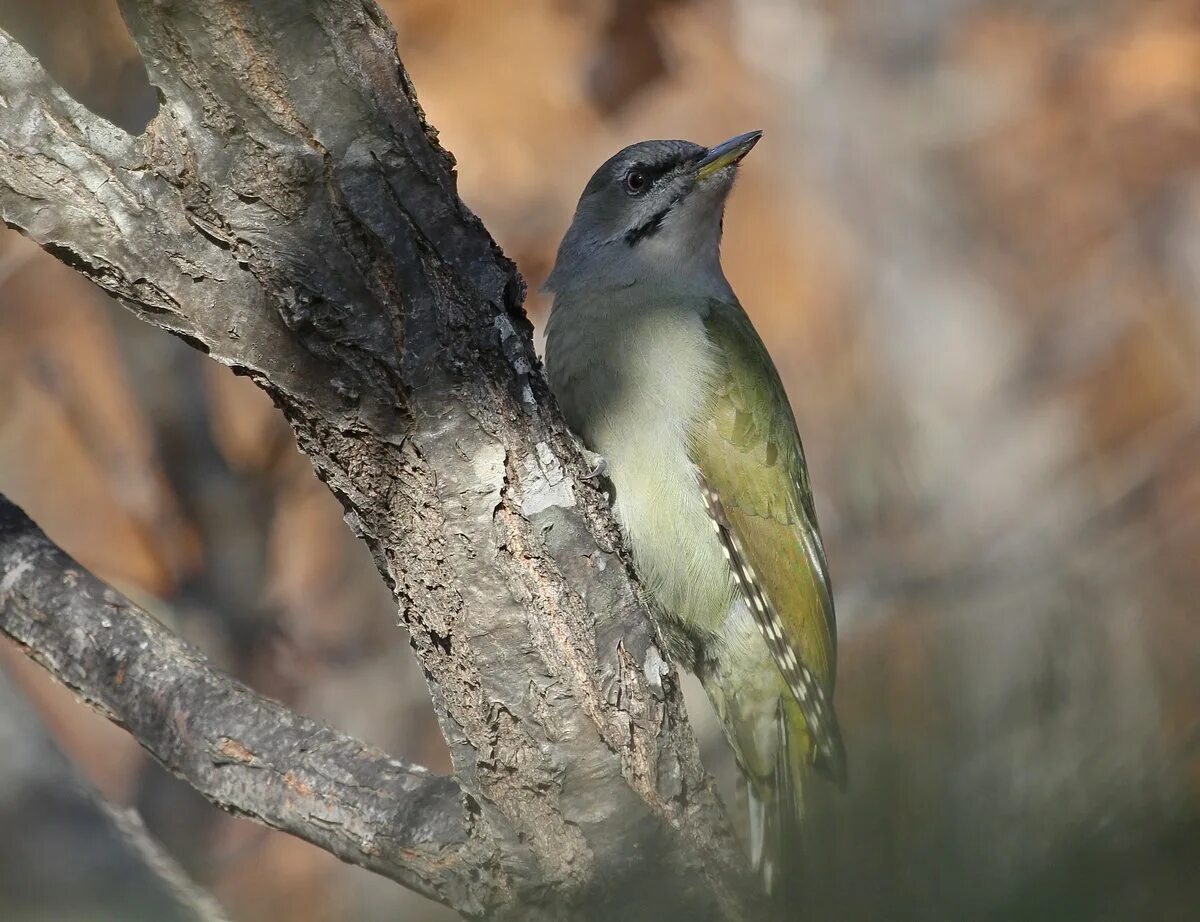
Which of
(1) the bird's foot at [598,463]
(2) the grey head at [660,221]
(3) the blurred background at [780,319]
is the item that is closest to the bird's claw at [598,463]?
(1) the bird's foot at [598,463]

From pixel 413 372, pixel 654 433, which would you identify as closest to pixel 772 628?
pixel 654 433

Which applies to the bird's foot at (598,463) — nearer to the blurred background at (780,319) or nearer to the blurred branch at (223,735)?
the blurred branch at (223,735)

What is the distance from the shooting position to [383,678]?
5305 mm

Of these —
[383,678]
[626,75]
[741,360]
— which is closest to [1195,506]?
[741,360]

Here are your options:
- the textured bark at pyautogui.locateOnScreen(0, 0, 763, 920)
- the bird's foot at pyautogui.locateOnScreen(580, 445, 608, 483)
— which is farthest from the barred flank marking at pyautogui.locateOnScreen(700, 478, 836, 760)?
the textured bark at pyautogui.locateOnScreen(0, 0, 763, 920)

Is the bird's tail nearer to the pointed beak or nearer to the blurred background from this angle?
the blurred background

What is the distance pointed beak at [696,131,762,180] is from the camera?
411 centimetres

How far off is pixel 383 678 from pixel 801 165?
285 cm

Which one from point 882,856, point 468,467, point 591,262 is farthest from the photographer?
point 591,262

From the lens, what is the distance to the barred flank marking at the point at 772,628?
352 cm

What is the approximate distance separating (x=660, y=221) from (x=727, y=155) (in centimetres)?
29

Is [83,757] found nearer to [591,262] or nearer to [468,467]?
[591,262]

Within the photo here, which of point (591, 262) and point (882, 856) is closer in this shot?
point (882, 856)

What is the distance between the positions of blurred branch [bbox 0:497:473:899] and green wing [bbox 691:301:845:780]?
131cm
